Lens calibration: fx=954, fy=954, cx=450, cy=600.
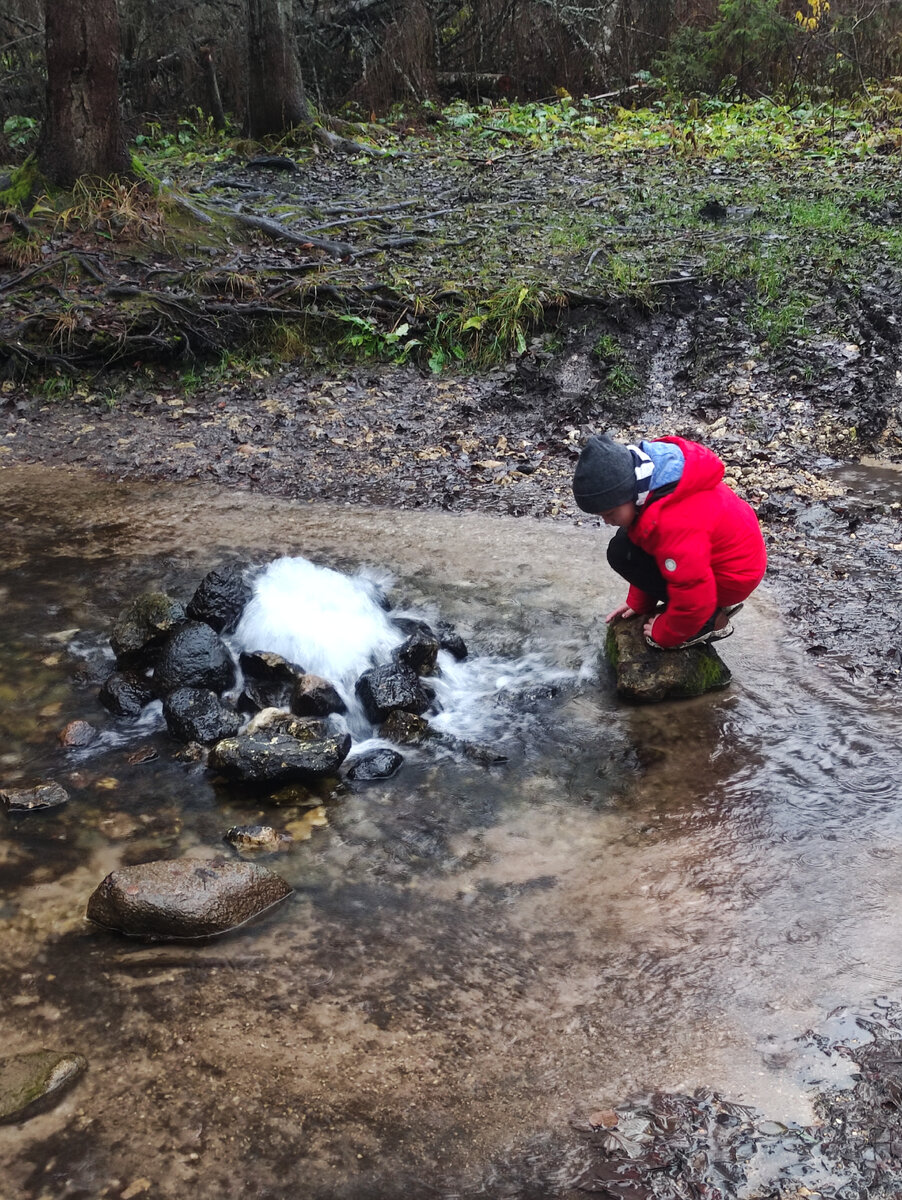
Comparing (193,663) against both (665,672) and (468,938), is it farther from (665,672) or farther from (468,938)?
(665,672)

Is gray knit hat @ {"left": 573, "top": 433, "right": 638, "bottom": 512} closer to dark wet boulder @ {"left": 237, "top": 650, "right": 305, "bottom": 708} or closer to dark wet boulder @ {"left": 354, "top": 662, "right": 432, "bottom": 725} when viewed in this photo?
dark wet boulder @ {"left": 354, "top": 662, "right": 432, "bottom": 725}

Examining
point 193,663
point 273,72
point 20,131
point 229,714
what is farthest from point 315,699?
point 20,131

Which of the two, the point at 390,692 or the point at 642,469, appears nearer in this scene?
the point at 642,469

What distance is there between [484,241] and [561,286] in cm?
197

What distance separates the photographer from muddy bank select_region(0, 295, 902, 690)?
296 inches

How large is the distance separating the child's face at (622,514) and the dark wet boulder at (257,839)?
6.89ft

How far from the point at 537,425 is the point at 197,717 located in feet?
15.9

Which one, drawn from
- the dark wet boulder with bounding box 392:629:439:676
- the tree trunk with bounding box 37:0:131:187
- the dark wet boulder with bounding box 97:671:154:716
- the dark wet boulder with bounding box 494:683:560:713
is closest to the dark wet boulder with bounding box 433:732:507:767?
the dark wet boulder with bounding box 494:683:560:713

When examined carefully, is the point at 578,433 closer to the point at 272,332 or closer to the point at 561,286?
the point at 561,286

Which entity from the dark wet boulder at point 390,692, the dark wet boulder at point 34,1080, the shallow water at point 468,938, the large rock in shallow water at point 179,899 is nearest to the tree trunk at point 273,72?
the shallow water at point 468,938

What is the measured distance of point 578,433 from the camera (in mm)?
8547

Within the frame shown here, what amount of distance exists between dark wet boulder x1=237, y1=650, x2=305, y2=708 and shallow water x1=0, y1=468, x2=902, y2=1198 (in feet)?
1.98

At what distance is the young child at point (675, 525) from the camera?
4418mm

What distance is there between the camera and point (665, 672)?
16.8 feet
